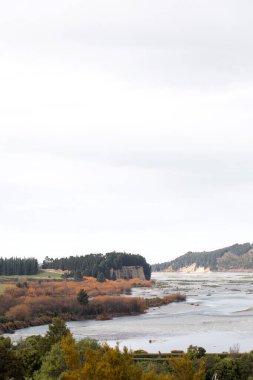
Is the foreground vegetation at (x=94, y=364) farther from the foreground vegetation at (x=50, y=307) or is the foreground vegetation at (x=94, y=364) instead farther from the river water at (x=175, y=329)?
the foreground vegetation at (x=50, y=307)

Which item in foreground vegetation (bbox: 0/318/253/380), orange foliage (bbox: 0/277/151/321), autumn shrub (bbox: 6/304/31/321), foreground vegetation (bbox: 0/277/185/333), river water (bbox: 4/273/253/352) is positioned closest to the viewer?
foreground vegetation (bbox: 0/318/253/380)

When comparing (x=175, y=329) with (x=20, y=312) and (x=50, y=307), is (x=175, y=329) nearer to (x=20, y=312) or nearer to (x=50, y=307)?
(x=20, y=312)

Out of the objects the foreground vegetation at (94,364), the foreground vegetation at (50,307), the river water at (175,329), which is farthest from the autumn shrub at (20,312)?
the foreground vegetation at (94,364)

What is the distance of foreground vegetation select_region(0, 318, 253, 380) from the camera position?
22.9 m

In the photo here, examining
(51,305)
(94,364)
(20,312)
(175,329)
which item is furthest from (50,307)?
(94,364)

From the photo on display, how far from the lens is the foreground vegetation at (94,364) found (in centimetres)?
2288

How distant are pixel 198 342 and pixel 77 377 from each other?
222ft

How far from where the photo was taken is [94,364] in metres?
23.4

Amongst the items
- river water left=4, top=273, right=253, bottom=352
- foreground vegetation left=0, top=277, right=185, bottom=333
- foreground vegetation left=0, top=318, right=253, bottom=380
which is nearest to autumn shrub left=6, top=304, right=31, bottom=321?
foreground vegetation left=0, top=277, right=185, bottom=333

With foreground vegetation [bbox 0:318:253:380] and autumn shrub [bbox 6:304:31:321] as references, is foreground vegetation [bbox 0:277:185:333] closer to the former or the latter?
autumn shrub [bbox 6:304:31:321]

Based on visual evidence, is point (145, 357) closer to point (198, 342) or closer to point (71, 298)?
point (198, 342)

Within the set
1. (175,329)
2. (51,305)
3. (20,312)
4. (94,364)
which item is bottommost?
(175,329)

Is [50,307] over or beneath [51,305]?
beneath

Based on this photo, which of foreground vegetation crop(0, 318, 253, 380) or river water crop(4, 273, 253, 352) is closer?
foreground vegetation crop(0, 318, 253, 380)
